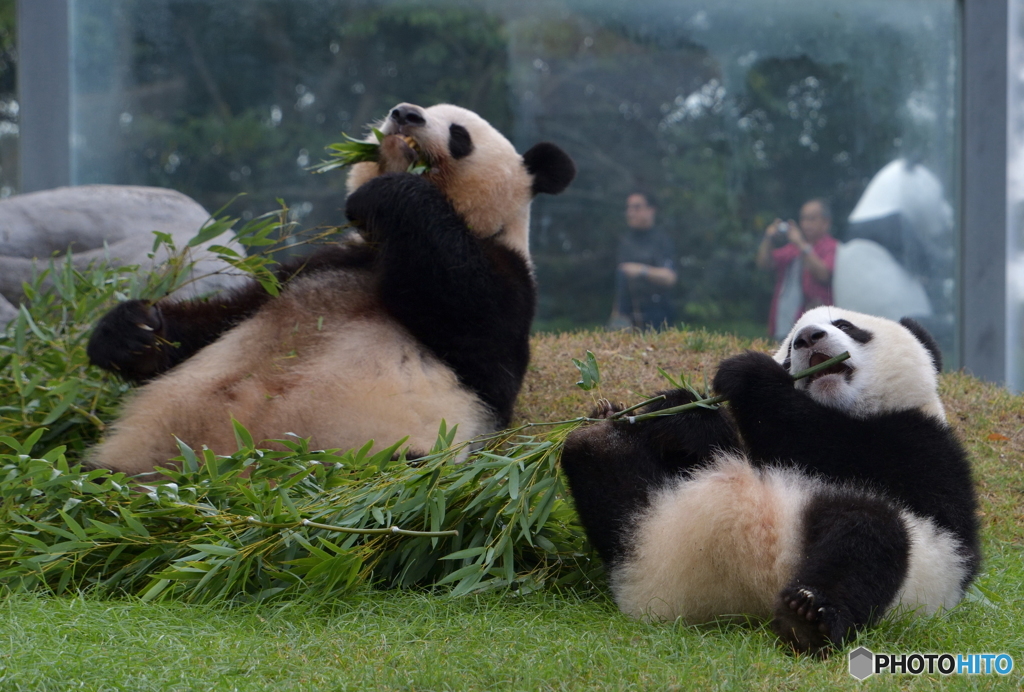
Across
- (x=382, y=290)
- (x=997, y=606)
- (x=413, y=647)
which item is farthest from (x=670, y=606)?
(x=382, y=290)

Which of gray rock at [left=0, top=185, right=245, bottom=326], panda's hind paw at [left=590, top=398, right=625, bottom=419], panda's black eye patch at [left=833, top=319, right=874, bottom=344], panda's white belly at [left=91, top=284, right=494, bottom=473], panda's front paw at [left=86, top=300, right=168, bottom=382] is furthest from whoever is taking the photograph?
gray rock at [left=0, top=185, right=245, bottom=326]

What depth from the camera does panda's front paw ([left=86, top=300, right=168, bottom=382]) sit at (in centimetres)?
409

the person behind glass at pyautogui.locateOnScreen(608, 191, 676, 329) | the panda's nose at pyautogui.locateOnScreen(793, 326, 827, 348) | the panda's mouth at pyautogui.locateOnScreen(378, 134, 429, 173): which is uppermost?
the panda's mouth at pyautogui.locateOnScreen(378, 134, 429, 173)

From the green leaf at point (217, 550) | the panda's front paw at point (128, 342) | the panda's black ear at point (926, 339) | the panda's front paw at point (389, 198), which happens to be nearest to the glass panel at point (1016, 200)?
the panda's black ear at point (926, 339)

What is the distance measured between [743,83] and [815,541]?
8.51 metres

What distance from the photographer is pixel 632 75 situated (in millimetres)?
10109

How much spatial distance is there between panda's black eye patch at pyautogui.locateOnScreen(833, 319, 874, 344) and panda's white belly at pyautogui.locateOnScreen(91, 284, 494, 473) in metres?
1.51

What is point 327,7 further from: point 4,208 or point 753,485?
point 753,485

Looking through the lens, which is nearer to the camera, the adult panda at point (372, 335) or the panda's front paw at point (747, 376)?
the panda's front paw at point (747, 376)

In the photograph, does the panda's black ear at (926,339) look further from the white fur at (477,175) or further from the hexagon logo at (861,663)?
the white fur at (477,175)

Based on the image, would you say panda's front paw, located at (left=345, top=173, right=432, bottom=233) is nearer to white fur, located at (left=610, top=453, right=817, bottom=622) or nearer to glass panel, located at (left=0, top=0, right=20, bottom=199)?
white fur, located at (left=610, top=453, right=817, bottom=622)

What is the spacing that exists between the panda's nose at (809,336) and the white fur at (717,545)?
55 centimetres

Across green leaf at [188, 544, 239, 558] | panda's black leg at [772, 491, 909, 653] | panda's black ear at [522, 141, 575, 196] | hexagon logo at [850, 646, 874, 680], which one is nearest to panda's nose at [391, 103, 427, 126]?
panda's black ear at [522, 141, 575, 196]

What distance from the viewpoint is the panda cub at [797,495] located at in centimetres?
256
